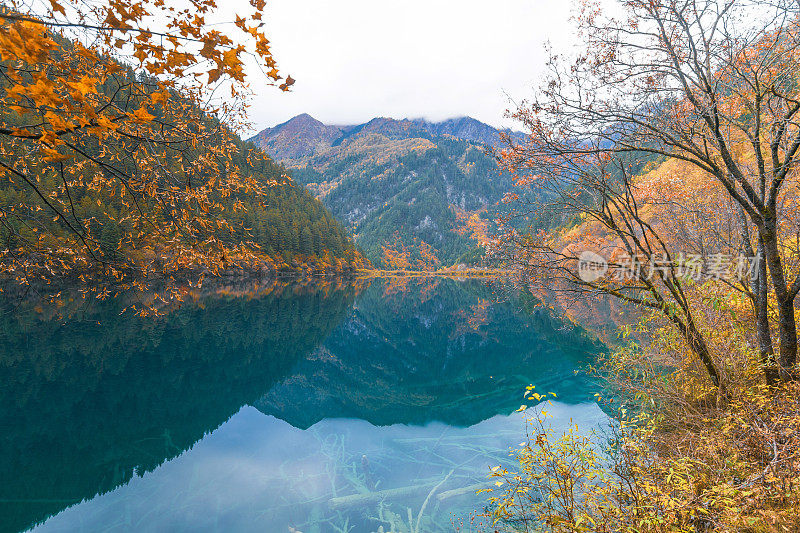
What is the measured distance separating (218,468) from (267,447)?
2279 millimetres

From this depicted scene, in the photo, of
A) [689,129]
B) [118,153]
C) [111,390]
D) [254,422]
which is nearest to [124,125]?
[118,153]

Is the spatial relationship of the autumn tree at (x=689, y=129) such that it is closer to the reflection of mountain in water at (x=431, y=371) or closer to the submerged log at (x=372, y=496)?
the reflection of mountain in water at (x=431, y=371)

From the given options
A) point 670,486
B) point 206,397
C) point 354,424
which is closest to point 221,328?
point 206,397

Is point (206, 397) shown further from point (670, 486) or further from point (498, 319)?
point (498, 319)

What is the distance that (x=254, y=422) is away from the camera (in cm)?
1772

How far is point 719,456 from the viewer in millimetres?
6152

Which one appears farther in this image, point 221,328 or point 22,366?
point 221,328

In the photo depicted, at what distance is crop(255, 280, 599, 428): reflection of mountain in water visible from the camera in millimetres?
19656

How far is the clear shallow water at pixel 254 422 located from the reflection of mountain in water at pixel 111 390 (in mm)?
96

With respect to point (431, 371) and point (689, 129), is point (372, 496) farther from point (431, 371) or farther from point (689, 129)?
point (431, 371)

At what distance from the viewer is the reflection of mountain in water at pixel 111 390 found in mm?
11734

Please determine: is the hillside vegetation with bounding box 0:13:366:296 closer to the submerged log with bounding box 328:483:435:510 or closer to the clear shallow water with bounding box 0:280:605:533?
the clear shallow water with bounding box 0:280:605:533

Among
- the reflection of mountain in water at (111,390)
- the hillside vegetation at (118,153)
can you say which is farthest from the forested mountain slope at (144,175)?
the reflection of mountain in water at (111,390)

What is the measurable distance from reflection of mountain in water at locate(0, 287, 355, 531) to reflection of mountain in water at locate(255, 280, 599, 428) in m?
2.71
